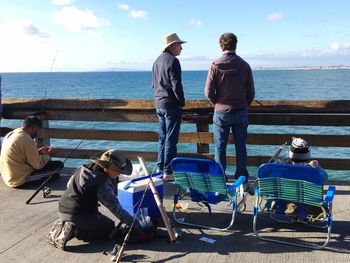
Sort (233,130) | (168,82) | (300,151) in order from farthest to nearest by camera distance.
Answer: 1. (168,82)
2. (233,130)
3. (300,151)

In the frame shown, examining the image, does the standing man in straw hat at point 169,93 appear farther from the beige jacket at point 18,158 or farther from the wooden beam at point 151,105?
the beige jacket at point 18,158

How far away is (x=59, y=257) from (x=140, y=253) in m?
0.74

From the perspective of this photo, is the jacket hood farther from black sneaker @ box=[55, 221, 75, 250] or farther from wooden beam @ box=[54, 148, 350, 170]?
black sneaker @ box=[55, 221, 75, 250]

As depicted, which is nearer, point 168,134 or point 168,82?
point 168,82

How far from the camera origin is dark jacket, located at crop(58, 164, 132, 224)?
13.0ft

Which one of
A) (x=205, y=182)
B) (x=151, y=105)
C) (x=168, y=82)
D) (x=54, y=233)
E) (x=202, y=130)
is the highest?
(x=168, y=82)

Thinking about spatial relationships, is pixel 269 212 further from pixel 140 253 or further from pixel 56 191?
pixel 56 191

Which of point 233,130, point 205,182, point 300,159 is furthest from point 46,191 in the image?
point 300,159

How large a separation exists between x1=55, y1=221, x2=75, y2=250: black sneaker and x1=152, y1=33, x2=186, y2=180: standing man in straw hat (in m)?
1.93

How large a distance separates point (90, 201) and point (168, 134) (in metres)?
2.00

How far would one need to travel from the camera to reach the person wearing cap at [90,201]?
398 cm

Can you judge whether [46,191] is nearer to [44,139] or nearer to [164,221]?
[44,139]

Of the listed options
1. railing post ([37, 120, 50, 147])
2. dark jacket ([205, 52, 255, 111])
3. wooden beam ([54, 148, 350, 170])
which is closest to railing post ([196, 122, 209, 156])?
wooden beam ([54, 148, 350, 170])

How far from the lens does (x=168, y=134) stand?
586 centimetres
